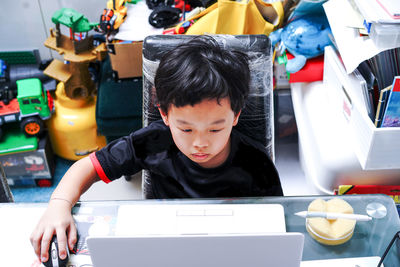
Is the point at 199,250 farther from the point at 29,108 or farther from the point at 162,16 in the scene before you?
the point at 29,108

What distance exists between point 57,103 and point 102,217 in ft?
4.67

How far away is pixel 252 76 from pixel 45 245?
651 millimetres

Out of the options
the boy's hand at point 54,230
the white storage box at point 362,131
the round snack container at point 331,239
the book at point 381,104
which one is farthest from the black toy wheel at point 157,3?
the round snack container at point 331,239

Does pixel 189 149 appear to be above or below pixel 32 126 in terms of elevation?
Answer: above

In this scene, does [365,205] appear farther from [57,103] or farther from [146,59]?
[57,103]

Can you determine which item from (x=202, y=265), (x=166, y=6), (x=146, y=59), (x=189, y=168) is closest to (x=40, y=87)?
(x=166, y=6)

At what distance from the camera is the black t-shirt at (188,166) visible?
113 centimetres

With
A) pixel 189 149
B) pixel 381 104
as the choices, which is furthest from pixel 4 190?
pixel 381 104

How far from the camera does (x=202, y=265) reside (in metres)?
0.71

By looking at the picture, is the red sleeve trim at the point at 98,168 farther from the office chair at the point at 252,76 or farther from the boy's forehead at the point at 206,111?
the boy's forehead at the point at 206,111

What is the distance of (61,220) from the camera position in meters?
0.91

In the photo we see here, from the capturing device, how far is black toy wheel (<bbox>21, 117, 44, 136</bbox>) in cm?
209

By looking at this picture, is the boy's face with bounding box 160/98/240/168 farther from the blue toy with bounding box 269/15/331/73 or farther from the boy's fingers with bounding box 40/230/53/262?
the blue toy with bounding box 269/15/331/73

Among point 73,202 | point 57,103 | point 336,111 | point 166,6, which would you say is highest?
point 166,6
